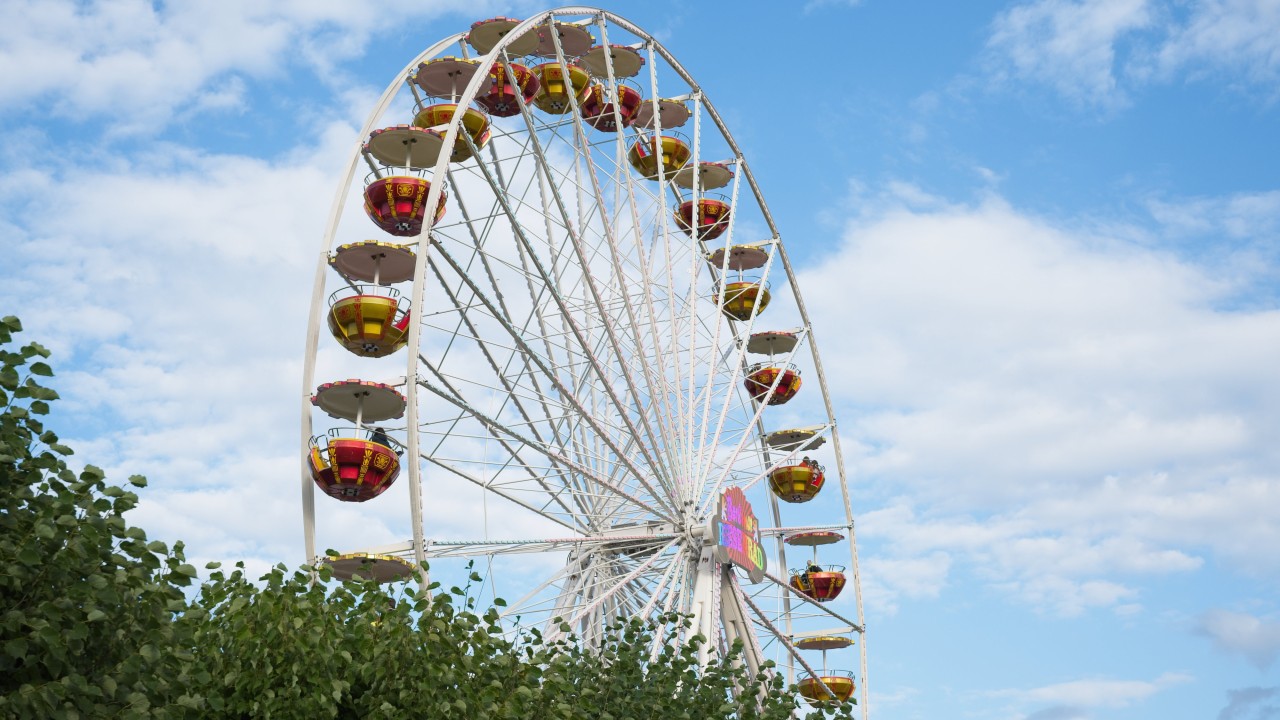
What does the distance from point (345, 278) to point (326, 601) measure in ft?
28.2

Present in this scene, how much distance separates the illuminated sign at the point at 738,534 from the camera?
23.7m

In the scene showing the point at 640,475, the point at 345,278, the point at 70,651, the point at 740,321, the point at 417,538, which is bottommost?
the point at 70,651

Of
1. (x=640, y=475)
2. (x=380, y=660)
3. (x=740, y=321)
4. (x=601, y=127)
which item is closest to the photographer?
(x=380, y=660)

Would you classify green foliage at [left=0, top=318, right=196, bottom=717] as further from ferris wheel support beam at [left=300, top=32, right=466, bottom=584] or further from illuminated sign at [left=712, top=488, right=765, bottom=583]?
illuminated sign at [left=712, top=488, right=765, bottom=583]

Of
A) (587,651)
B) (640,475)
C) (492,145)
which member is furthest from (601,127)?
(587,651)

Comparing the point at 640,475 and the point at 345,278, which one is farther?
the point at 640,475

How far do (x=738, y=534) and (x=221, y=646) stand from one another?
44.3 feet

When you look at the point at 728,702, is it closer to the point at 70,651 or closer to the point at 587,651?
the point at 587,651

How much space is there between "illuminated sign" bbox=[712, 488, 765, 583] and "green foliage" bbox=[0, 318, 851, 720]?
6.70m

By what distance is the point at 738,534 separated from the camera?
2475 centimetres

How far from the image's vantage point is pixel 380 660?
39.8 feet

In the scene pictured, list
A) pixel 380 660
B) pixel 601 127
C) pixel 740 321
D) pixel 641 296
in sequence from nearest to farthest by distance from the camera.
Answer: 1. pixel 380 660
2. pixel 641 296
3. pixel 601 127
4. pixel 740 321

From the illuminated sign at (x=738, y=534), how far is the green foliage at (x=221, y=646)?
6.70m

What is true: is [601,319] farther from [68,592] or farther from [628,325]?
[68,592]
